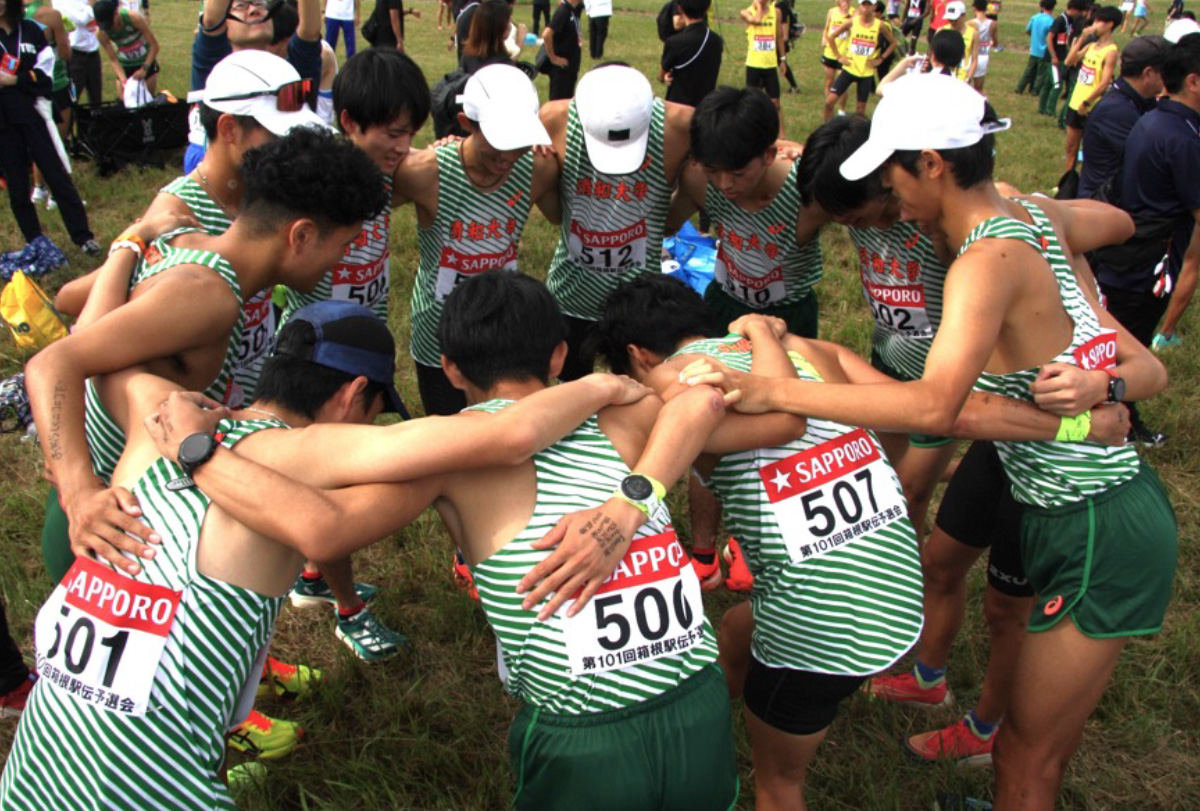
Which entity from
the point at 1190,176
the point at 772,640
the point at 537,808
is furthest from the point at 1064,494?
the point at 1190,176

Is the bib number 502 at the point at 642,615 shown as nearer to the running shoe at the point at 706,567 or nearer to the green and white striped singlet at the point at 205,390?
the green and white striped singlet at the point at 205,390

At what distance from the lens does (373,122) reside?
11.3ft

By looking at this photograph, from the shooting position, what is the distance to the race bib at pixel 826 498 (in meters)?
2.35

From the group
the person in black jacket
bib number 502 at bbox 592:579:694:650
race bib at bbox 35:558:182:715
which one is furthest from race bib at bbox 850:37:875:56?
race bib at bbox 35:558:182:715

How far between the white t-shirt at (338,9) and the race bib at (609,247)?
10.6m

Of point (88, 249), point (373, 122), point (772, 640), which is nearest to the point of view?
point (772, 640)

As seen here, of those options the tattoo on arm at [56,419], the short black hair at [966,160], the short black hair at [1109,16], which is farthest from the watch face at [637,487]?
the short black hair at [1109,16]

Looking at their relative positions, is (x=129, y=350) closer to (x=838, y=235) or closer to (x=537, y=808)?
(x=537, y=808)

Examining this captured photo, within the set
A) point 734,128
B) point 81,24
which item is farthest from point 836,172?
point 81,24

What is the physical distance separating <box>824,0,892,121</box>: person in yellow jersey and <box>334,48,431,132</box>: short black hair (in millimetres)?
10288

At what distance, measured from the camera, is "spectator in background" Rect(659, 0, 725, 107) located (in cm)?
923

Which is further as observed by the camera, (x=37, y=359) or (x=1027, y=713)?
(x=1027, y=713)

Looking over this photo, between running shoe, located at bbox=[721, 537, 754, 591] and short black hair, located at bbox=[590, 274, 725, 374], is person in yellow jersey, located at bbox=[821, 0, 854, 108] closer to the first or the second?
running shoe, located at bbox=[721, 537, 754, 591]

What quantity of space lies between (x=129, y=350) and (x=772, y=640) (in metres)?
1.78
